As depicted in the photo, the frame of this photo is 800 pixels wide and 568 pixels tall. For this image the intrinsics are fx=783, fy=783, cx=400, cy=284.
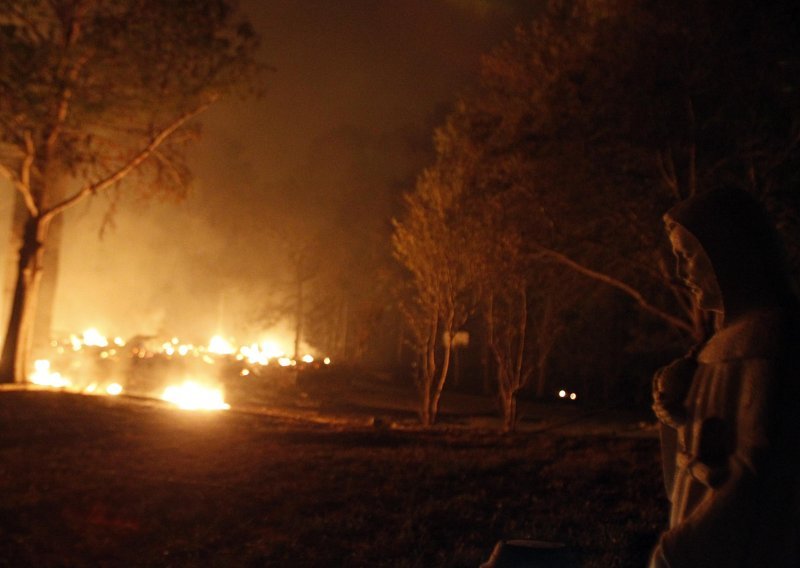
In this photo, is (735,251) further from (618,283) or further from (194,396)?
(194,396)

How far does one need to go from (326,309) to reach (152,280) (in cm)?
3130

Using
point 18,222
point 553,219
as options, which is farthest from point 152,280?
point 553,219

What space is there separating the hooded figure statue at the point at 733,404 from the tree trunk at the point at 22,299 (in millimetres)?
16694

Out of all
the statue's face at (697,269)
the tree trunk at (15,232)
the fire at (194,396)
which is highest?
the tree trunk at (15,232)

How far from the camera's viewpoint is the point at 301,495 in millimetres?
8109

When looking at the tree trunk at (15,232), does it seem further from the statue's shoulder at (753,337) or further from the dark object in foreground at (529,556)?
the statue's shoulder at (753,337)

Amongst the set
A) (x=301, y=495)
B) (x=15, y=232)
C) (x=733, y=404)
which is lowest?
(x=301, y=495)

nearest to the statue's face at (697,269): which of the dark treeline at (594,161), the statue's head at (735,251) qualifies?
the statue's head at (735,251)

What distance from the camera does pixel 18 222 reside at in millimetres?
22328

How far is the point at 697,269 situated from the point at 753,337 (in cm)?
37

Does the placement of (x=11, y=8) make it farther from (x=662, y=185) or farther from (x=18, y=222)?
(x=662, y=185)

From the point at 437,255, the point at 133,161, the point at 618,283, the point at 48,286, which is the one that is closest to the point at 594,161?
the point at 618,283

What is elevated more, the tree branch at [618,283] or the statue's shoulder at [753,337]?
the tree branch at [618,283]

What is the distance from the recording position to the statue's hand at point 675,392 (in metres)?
2.60
